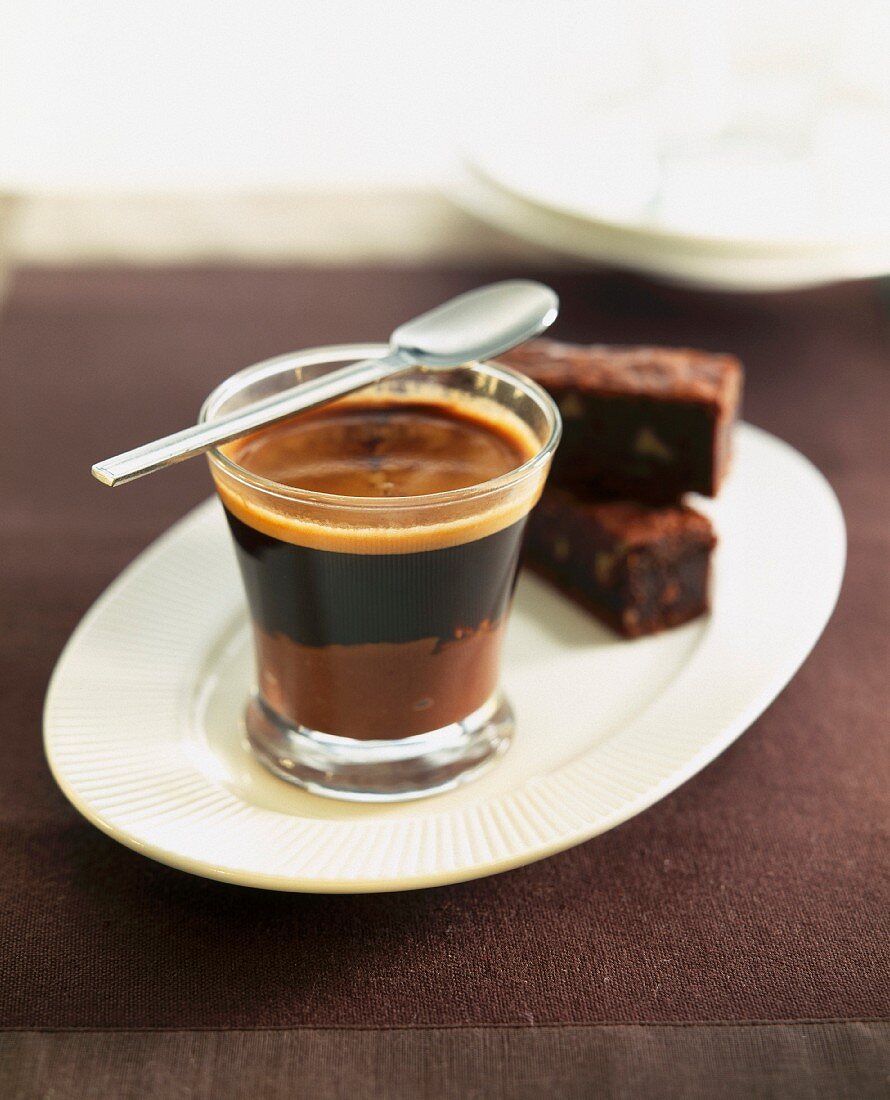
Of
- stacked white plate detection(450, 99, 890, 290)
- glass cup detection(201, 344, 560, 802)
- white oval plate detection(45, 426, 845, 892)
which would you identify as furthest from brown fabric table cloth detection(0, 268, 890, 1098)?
stacked white plate detection(450, 99, 890, 290)

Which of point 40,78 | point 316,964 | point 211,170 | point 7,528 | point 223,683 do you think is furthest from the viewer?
point 40,78

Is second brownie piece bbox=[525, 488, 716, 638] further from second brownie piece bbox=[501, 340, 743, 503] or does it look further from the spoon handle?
the spoon handle

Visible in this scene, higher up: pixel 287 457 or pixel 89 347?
pixel 287 457

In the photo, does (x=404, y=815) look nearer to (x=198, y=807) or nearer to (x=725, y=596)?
(x=198, y=807)

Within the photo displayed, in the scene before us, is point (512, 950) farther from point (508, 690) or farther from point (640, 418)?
point (640, 418)

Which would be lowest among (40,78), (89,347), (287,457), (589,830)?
(40,78)

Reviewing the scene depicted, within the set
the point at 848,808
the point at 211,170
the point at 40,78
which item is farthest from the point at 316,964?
the point at 40,78

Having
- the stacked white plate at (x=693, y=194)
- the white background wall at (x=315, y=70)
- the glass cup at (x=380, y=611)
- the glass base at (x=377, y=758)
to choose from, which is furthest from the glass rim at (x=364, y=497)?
the white background wall at (x=315, y=70)

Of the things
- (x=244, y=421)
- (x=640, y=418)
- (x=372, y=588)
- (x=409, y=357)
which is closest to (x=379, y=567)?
(x=372, y=588)
